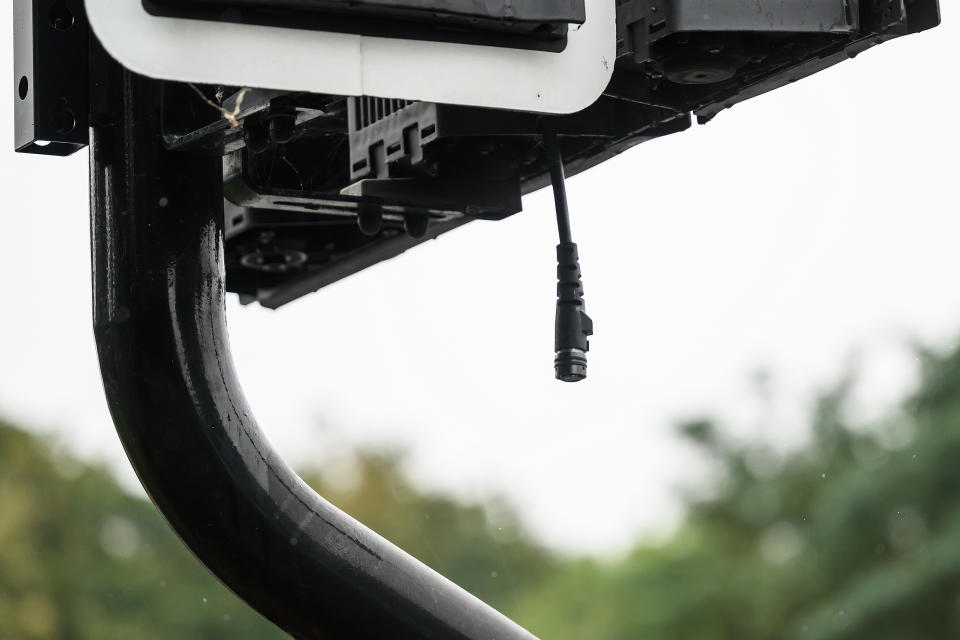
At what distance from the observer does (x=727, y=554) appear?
23812 mm

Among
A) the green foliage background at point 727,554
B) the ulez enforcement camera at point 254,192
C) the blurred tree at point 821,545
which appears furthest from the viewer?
the green foliage background at point 727,554

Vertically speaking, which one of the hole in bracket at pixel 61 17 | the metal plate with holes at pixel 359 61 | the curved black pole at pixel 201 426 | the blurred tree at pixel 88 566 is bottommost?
the blurred tree at pixel 88 566

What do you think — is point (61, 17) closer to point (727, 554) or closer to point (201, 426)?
point (201, 426)

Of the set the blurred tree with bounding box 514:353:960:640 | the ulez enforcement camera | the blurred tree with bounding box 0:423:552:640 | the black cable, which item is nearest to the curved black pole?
the ulez enforcement camera

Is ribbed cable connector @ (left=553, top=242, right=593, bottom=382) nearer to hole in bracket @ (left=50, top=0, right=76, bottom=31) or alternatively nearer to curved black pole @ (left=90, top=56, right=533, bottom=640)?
curved black pole @ (left=90, top=56, right=533, bottom=640)

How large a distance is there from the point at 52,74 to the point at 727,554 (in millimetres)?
22640

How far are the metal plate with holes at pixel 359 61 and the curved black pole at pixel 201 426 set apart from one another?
0.43 metres

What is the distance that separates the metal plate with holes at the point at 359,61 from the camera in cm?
140

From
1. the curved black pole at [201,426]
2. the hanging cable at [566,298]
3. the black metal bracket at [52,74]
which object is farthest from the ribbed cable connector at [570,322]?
the black metal bracket at [52,74]

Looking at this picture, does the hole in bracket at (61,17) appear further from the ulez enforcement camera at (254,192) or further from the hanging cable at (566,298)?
the hanging cable at (566,298)

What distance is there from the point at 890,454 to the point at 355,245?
18.4 m

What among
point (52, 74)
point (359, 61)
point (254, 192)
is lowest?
point (254, 192)

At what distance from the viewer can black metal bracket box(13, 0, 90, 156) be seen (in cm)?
185

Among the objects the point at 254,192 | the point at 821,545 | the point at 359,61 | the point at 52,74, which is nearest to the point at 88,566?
the point at 821,545
